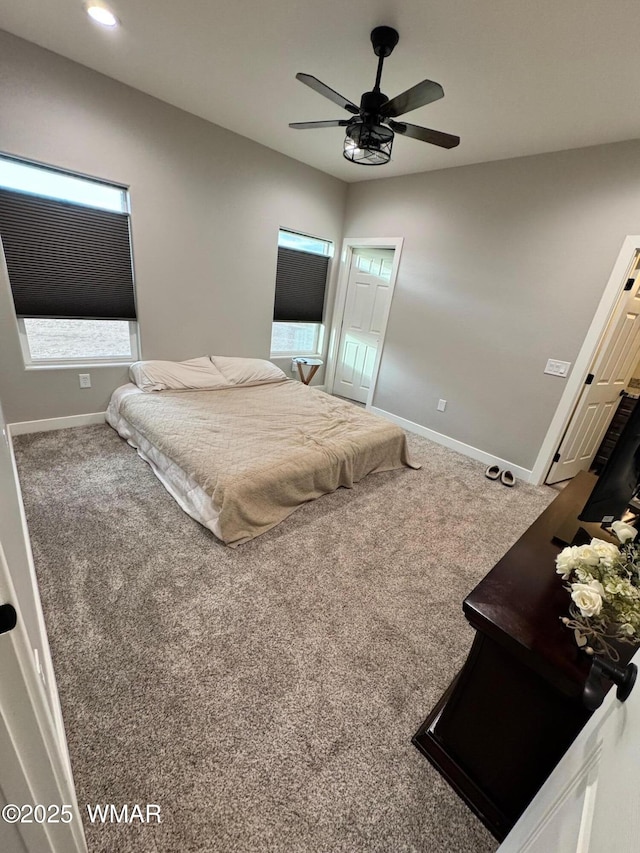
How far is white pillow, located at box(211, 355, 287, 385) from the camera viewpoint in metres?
3.63

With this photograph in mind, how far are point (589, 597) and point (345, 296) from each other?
441 cm

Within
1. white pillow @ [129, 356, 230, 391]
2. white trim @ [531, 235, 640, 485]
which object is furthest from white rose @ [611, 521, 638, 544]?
white pillow @ [129, 356, 230, 391]

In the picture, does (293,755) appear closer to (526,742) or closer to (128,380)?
(526,742)

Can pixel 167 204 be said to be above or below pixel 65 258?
above

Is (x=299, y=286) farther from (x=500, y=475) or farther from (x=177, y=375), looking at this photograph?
(x=500, y=475)

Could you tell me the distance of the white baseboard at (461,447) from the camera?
3271mm

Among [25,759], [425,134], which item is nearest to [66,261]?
[425,134]

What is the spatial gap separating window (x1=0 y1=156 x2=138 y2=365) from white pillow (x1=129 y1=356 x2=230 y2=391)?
33 cm

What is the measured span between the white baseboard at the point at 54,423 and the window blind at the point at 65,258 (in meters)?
0.87

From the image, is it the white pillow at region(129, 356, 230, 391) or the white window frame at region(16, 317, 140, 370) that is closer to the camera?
the white window frame at region(16, 317, 140, 370)

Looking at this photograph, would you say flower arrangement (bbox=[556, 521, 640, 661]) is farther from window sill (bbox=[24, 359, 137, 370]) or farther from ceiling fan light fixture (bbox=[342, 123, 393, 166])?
window sill (bbox=[24, 359, 137, 370])

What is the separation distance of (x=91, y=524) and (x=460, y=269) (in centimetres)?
378

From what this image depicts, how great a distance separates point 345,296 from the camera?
4613 millimetres

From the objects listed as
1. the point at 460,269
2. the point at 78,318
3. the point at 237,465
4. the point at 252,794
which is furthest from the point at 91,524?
the point at 460,269
